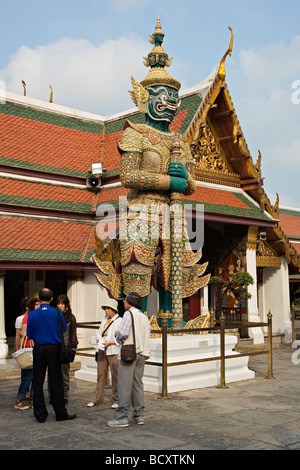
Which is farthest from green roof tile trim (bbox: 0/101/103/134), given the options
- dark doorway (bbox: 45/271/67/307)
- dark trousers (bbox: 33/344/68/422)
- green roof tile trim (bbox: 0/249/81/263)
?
dark trousers (bbox: 33/344/68/422)

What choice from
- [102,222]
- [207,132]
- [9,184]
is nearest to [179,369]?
[102,222]

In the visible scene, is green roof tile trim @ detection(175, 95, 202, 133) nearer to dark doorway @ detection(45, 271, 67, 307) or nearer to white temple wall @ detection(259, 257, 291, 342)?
white temple wall @ detection(259, 257, 291, 342)

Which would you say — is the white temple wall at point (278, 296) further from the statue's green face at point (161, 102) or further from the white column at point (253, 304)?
the statue's green face at point (161, 102)

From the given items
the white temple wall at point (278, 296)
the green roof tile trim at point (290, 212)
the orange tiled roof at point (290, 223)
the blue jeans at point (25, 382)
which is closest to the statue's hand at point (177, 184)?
the blue jeans at point (25, 382)

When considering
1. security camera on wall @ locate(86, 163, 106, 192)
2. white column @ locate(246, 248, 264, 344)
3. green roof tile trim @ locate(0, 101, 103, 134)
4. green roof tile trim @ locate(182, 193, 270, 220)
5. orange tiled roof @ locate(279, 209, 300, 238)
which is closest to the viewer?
green roof tile trim @ locate(182, 193, 270, 220)

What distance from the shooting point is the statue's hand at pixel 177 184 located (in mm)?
8070

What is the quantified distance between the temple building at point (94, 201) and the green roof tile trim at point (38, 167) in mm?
33

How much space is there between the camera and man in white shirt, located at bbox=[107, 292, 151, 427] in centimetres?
543

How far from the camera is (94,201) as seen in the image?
1319cm

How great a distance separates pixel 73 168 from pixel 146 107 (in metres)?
5.33

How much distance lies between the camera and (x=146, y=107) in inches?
336

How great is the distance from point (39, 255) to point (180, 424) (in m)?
6.05

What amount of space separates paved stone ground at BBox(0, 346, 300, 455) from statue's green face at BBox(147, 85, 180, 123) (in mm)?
4313
